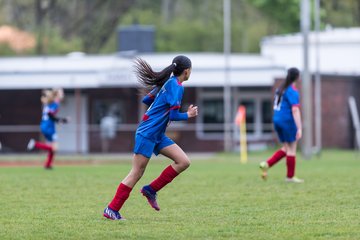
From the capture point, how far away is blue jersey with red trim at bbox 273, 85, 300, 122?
1597 cm

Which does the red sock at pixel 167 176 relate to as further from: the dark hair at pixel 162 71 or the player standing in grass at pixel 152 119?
the dark hair at pixel 162 71

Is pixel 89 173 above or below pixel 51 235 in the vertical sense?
below

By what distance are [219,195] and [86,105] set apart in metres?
26.7

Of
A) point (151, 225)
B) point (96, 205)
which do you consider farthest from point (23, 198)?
point (151, 225)

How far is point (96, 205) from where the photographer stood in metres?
12.6

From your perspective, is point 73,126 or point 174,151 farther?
point 73,126

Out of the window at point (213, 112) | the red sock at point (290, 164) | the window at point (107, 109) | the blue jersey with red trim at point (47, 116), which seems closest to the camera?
the red sock at point (290, 164)

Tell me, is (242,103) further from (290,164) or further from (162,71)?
(162,71)

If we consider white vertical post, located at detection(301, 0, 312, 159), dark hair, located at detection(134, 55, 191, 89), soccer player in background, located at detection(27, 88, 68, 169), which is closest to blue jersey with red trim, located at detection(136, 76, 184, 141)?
dark hair, located at detection(134, 55, 191, 89)

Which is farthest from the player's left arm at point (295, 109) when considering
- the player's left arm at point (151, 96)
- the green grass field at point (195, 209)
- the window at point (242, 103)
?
the window at point (242, 103)

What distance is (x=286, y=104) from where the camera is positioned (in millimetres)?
A: 16188

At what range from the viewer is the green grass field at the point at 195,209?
9570 mm

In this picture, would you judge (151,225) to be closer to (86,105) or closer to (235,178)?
(235,178)

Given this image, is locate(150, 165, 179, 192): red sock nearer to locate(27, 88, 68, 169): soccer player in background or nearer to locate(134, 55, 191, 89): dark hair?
locate(134, 55, 191, 89): dark hair
